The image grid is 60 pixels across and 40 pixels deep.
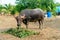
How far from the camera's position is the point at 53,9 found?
2444cm

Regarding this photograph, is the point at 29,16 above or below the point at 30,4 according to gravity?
below

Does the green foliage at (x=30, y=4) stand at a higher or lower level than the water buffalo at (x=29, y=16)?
Answer: higher

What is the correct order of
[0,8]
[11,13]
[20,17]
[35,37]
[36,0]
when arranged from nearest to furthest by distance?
1. [35,37]
2. [20,17]
3. [36,0]
4. [11,13]
5. [0,8]

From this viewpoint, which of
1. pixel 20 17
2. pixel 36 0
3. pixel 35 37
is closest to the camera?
pixel 35 37

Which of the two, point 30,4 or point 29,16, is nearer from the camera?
point 29,16

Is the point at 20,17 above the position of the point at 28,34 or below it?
above

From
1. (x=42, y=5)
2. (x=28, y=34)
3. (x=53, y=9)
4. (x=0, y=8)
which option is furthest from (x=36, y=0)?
(x=28, y=34)

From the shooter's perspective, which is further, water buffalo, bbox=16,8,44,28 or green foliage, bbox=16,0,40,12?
green foliage, bbox=16,0,40,12

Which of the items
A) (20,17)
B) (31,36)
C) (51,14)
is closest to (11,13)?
Result: (51,14)

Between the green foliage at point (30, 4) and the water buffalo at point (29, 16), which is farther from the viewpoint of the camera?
the green foliage at point (30, 4)

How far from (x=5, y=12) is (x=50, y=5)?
22.6 ft

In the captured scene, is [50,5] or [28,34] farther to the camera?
[50,5]

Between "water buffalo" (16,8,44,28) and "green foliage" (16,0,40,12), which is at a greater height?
"green foliage" (16,0,40,12)

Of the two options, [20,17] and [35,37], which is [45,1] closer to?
[20,17]
